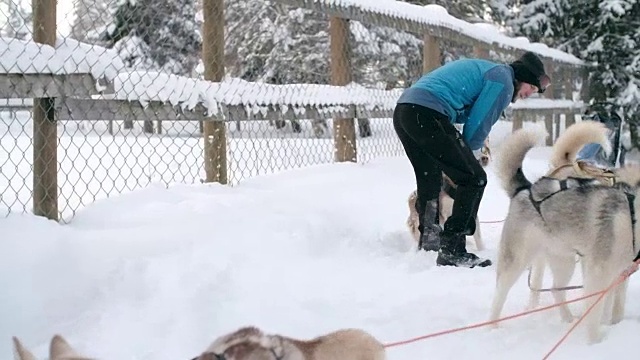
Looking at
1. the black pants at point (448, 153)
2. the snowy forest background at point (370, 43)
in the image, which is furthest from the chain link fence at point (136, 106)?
the snowy forest background at point (370, 43)

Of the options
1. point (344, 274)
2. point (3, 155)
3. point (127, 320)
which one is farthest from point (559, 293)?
point (3, 155)

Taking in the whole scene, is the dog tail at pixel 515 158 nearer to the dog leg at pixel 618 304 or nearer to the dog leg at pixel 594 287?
the dog leg at pixel 594 287

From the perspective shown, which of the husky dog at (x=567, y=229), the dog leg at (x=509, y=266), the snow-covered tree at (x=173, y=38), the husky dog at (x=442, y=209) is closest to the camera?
the husky dog at (x=567, y=229)

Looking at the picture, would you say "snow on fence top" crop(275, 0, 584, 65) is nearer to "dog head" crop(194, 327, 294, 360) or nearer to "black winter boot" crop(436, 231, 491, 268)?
"black winter boot" crop(436, 231, 491, 268)

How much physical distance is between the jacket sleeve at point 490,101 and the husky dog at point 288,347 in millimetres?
2478

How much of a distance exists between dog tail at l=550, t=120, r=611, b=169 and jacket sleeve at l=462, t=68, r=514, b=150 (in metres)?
0.52

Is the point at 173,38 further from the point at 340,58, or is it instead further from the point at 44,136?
the point at 44,136

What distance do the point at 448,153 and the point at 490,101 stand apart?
0.46m

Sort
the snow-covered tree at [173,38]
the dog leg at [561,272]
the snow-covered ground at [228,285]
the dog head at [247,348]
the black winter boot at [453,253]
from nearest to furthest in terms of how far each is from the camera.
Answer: the dog head at [247,348] < the snow-covered ground at [228,285] < the dog leg at [561,272] < the black winter boot at [453,253] < the snow-covered tree at [173,38]

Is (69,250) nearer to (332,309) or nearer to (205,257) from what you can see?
(205,257)

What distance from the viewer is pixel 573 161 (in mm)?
4988

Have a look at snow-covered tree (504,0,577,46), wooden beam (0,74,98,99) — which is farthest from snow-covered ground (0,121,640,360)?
snow-covered tree (504,0,577,46)

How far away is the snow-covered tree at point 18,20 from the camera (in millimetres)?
3847

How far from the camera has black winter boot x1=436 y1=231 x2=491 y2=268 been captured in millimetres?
4973
